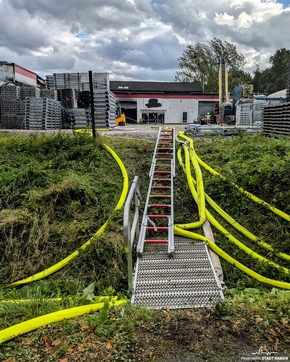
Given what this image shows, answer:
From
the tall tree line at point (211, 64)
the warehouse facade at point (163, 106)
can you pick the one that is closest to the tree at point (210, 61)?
the tall tree line at point (211, 64)

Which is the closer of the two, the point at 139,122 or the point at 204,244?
the point at 204,244

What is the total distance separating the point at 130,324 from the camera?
2.54 meters

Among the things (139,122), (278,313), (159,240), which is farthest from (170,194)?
(139,122)

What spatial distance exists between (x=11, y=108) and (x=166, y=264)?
13.3 m

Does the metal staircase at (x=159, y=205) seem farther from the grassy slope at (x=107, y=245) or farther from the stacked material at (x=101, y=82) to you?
the stacked material at (x=101, y=82)

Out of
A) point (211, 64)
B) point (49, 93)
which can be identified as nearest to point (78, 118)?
point (49, 93)

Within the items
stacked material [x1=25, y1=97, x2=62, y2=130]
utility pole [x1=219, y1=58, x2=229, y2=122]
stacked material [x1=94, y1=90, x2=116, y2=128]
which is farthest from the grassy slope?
utility pole [x1=219, y1=58, x2=229, y2=122]

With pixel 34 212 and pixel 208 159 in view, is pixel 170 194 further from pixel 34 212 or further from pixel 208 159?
pixel 34 212

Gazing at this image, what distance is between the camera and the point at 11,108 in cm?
1470

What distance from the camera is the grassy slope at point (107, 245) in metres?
2.37

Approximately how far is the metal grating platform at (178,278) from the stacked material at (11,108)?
12.2 metres

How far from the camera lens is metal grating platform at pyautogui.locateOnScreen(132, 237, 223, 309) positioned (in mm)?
3232

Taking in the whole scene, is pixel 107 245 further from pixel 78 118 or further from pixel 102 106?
pixel 78 118

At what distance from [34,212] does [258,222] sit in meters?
3.78
